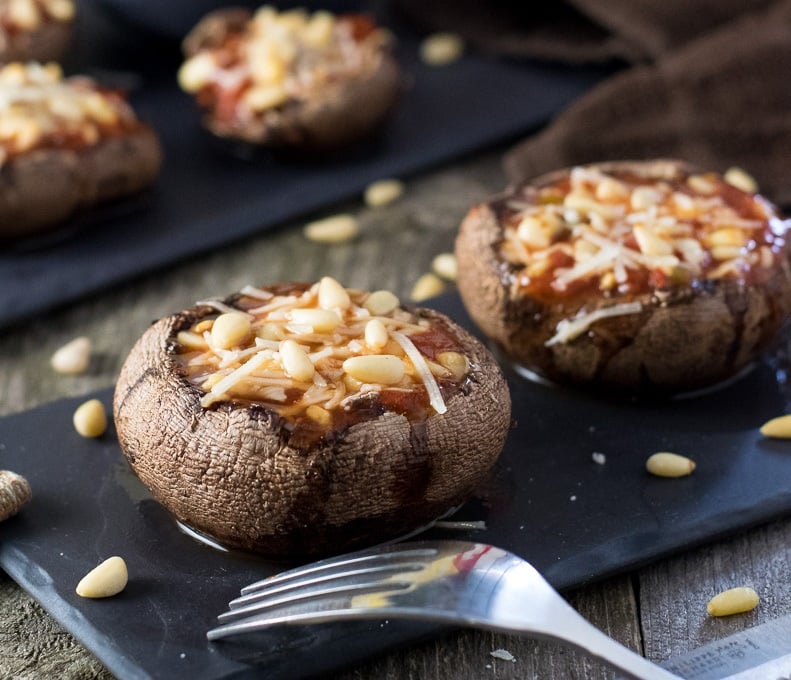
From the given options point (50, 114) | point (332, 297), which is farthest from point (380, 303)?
point (50, 114)

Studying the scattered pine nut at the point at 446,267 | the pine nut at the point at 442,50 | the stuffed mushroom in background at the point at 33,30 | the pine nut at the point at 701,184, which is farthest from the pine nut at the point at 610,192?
the stuffed mushroom in background at the point at 33,30

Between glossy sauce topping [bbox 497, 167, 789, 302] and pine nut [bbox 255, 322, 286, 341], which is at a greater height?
pine nut [bbox 255, 322, 286, 341]

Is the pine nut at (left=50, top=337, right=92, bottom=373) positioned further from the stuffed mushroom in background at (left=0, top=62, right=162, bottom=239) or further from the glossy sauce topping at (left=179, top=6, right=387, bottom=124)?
the glossy sauce topping at (left=179, top=6, right=387, bottom=124)

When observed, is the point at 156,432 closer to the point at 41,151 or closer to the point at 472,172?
the point at 41,151

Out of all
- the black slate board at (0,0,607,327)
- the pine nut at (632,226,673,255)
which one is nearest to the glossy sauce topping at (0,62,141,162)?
the black slate board at (0,0,607,327)

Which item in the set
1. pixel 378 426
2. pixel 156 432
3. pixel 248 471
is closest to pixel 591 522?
pixel 378 426

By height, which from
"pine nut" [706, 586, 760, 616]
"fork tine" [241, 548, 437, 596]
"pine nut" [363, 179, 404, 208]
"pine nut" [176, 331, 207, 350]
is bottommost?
"pine nut" [363, 179, 404, 208]

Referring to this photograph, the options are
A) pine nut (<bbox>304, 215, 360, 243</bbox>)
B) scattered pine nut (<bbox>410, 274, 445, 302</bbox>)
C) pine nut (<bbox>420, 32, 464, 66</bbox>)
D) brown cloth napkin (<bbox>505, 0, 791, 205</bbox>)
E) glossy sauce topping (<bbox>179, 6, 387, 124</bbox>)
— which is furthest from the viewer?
pine nut (<bbox>420, 32, 464, 66</bbox>)

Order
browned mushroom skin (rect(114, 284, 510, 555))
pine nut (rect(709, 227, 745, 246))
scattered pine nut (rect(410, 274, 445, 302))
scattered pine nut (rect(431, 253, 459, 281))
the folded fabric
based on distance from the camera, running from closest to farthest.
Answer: browned mushroom skin (rect(114, 284, 510, 555)) < pine nut (rect(709, 227, 745, 246)) < scattered pine nut (rect(410, 274, 445, 302)) < scattered pine nut (rect(431, 253, 459, 281)) < the folded fabric
